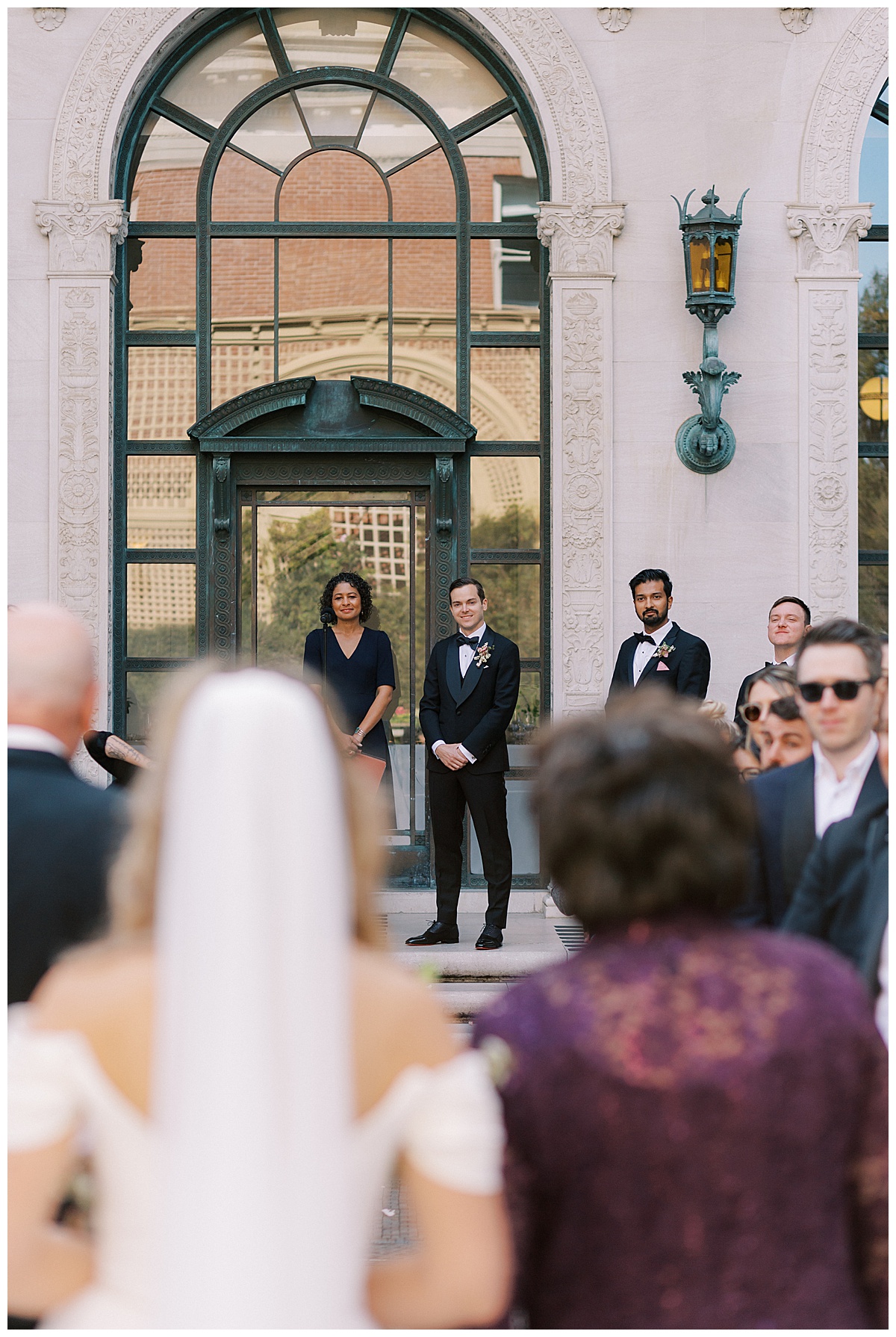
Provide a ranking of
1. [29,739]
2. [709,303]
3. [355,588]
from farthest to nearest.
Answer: [709,303], [355,588], [29,739]

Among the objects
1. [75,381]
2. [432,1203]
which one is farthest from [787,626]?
[432,1203]

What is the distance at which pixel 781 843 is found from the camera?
12.5ft

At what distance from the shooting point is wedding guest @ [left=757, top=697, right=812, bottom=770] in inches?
185

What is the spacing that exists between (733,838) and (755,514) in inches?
328

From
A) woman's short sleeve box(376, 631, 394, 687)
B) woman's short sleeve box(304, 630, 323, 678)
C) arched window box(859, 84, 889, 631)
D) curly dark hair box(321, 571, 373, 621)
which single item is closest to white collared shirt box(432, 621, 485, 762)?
woman's short sleeve box(376, 631, 394, 687)

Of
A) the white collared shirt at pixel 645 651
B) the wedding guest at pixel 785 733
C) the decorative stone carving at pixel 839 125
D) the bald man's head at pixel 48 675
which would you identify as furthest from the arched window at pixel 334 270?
the bald man's head at pixel 48 675

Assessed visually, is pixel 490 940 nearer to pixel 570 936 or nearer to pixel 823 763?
pixel 570 936

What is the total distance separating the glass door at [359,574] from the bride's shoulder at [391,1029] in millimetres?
8457

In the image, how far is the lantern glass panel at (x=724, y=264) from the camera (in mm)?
9641

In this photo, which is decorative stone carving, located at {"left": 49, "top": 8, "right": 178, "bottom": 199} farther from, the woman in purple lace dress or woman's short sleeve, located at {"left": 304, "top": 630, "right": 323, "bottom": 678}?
the woman in purple lace dress

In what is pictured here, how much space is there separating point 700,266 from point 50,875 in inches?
317

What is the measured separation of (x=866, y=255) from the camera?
34.2ft

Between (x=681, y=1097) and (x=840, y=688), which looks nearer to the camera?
(x=681, y=1097)

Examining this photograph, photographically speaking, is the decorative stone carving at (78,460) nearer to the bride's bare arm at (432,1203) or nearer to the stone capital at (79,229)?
the stone capital at (79,229)
